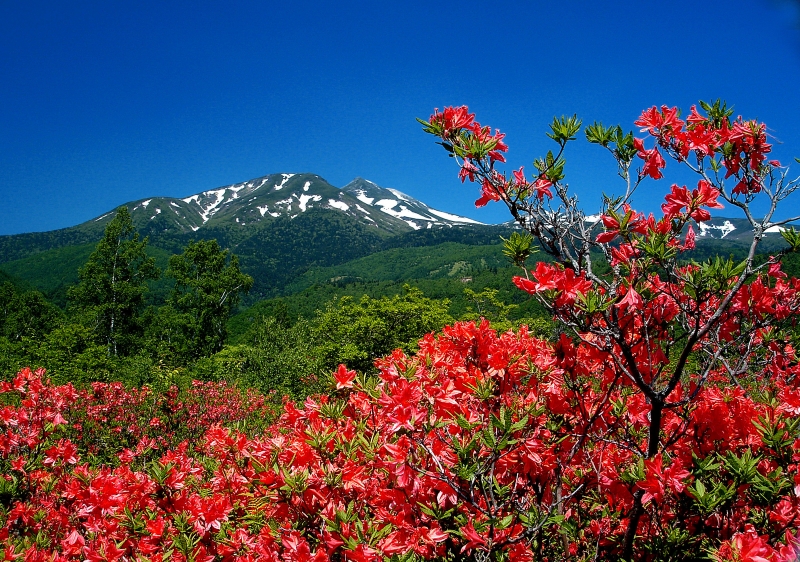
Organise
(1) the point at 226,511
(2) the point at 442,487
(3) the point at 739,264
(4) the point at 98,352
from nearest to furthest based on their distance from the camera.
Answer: (3) the point at 739,264, (2) the point at 442,487, (1) the point at 226,511, (4) the point at 98,352

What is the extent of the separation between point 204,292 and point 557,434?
1290 inches

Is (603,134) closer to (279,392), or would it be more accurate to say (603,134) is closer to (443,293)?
(279,392)

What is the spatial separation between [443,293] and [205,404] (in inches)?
2809

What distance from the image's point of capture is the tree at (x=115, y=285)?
27812 mm

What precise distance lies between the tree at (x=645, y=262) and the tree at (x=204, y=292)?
105 ft

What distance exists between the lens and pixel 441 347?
2.96 m

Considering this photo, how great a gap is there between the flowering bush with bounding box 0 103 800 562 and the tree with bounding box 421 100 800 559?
11mm

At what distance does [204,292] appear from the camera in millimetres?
31984

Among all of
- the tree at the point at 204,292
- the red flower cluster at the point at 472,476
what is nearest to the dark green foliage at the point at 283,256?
the tree at the point at 204,292

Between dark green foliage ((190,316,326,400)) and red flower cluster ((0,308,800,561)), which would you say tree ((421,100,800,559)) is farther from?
dark green foliage ((190,316,326,400))

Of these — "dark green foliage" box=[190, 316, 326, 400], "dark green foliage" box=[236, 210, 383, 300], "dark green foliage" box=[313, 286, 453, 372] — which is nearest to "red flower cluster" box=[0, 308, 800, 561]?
"dark green foliage" box=[190, 316, 326, 400]

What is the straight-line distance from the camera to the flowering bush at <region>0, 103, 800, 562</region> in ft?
6.66

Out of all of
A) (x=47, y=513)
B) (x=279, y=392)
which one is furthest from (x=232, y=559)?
(x=279, y=392)

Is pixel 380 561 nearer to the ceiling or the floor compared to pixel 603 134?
nearer to the floor
